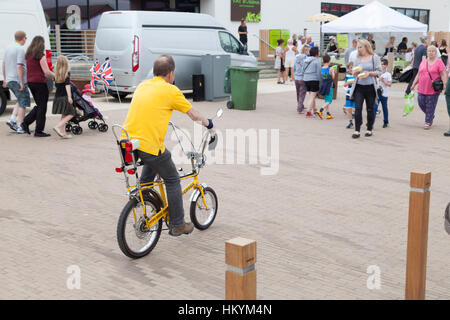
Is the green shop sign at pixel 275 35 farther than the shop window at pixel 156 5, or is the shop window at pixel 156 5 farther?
the green shop sign at pixel 275 35

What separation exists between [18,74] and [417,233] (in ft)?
29.5

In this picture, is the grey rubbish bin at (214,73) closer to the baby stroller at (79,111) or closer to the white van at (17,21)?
the white van at (17,21)

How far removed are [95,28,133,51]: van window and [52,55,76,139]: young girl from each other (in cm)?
543

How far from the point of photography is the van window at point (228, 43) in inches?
715

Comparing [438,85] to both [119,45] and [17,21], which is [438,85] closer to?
[119,45]

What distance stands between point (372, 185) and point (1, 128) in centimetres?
776

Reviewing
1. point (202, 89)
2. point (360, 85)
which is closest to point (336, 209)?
point (360, 85)

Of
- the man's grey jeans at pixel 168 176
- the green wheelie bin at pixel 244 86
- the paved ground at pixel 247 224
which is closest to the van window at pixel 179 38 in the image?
the green wheelie bin at pixel 244 86

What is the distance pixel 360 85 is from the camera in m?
10.5

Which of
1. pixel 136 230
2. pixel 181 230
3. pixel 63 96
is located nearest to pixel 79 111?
pixel 63 96

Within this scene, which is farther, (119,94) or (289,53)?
(289,53)

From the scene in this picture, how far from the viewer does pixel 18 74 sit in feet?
36.2

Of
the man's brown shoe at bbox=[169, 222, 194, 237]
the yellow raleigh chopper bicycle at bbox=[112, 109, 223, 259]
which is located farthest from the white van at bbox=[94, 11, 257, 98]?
the man's brown shoe at bbox=[169, 222, 194, 237]

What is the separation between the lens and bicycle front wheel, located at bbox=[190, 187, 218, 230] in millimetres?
5641
